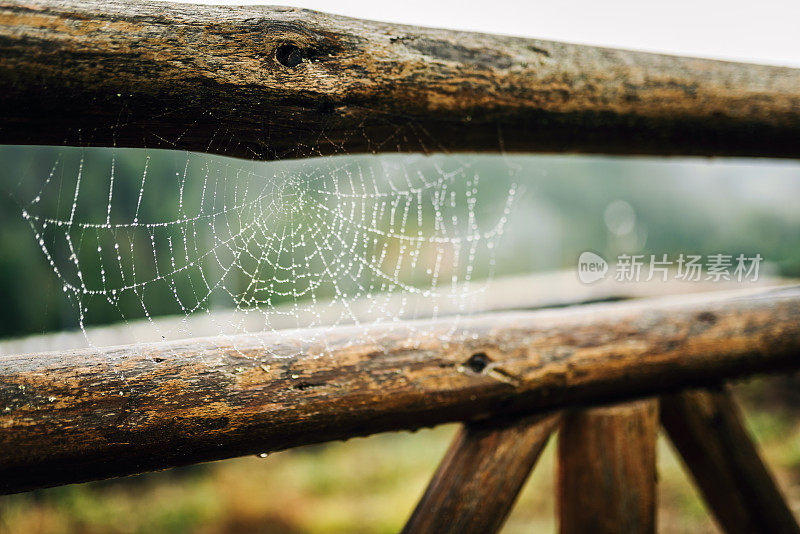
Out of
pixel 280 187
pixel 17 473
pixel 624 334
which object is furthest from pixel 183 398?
pixel 624 334

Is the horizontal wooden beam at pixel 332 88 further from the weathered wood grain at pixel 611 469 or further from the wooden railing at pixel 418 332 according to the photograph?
the weathered wood grain at pixel 611 469

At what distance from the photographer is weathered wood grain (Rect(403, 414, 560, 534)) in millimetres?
1243

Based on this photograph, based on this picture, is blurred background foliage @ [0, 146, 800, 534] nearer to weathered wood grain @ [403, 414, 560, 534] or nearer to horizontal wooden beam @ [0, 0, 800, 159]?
Answer: horizontal wooden beam @ [0, 0, 800, 159]

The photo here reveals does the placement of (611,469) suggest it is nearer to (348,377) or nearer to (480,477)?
(480,477)

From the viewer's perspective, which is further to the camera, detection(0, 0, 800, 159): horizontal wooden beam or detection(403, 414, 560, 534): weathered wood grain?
detection(403, 414, 560, 534): weathered wood grain

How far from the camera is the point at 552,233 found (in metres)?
20.1

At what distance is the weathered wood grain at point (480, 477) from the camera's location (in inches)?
48.9

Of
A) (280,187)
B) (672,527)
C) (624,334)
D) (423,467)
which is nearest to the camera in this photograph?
(280,187)

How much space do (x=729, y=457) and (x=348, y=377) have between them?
143 centimetres

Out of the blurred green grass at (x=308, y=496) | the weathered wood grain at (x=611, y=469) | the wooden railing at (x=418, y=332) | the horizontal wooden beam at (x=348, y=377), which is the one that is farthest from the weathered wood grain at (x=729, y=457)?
the blurred green grass at (x=308, y=496)

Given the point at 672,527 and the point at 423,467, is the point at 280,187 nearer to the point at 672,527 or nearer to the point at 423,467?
the point at 672,527

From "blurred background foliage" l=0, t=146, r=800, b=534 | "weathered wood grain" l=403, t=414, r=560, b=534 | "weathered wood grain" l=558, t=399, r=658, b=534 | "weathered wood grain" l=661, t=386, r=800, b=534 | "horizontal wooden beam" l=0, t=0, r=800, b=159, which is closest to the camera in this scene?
"horizontal wooden beam" l=0, t=0, r=800, b=159

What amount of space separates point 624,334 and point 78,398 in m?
1.38

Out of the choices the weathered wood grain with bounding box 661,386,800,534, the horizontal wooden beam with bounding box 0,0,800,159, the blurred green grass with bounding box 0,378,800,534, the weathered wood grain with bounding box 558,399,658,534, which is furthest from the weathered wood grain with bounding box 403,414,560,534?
the blurred green grass with bounding box 0,378,800,534
